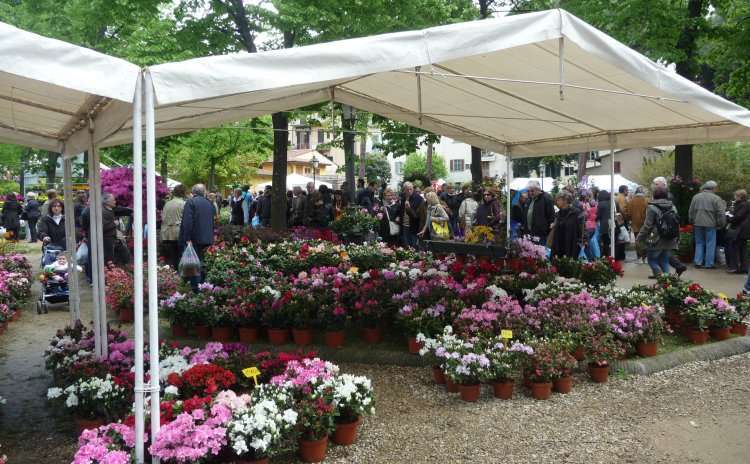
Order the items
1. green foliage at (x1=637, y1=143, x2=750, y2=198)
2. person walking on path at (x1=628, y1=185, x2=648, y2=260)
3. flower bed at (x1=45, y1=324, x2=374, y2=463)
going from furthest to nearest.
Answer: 1. green foliage at (x1=637, y1=143, x2=750, y2=198)
2. person walking on path at (x1=628, y1=185, x2=648, y2=260)
3. flower bed at (x1=45, y1=324, x2=374, y2=463)

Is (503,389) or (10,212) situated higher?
(10,212)

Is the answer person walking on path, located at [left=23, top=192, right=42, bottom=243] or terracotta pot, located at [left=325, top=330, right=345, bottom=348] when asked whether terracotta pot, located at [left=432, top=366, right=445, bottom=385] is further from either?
person walking on path, located at [left=23, top=192, right=42, bottom=243]

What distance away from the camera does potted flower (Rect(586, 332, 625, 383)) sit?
235 inches

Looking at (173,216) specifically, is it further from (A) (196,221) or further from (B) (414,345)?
(B) (414,345)

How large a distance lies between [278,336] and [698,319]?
488 cm

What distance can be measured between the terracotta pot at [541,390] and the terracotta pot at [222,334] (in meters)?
3.80

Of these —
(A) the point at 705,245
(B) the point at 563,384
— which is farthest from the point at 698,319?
(A) the point at 705,245

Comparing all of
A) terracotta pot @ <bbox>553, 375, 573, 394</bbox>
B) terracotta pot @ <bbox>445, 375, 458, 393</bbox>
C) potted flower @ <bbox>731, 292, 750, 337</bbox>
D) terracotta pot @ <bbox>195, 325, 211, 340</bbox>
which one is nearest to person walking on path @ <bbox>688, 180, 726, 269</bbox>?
potted flower @ <bbox>731, 292, 750, 337</bbox>

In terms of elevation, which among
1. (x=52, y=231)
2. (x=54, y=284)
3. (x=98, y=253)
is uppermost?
(x=52, y=231)

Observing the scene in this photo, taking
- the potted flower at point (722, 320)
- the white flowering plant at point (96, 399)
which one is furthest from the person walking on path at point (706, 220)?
the white flowering plant at point (96, 399)

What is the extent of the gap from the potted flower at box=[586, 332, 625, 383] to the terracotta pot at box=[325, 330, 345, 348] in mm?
2649

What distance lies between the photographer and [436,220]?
38.8 feet

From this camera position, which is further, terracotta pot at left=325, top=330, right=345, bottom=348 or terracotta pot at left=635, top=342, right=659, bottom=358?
terracotta pot at left=325, top=330, right=345, bottom=348

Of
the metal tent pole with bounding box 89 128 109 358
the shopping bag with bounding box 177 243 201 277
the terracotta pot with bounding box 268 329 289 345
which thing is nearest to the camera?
the metal tent pole with bounding box 89 128 109 358
